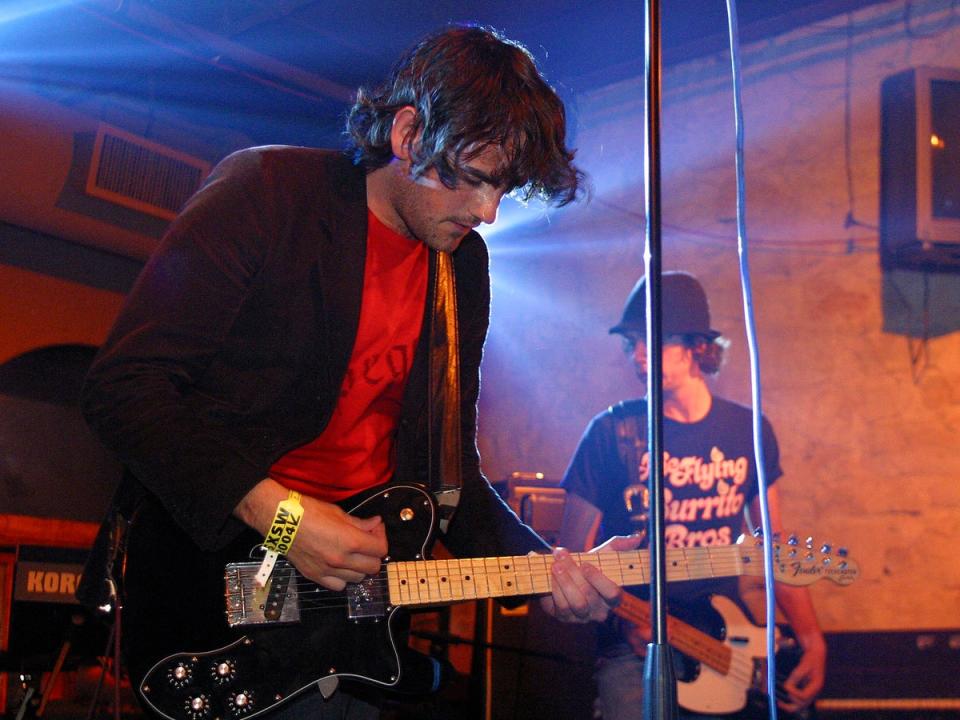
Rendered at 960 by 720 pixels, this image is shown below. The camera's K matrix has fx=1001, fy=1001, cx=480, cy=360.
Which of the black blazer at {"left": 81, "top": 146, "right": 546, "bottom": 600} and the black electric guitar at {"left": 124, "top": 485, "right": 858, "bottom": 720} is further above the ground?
the black blazer at {"left": 81, "top": 146, "right": 546, "bottom": 600}

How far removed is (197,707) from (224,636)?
138mm

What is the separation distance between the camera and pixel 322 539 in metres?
1.89

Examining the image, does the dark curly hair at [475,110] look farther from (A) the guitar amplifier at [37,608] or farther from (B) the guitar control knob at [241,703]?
(A) the guitar amplifier at [37,608]

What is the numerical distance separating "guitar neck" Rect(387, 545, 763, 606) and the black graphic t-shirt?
1.29 meters

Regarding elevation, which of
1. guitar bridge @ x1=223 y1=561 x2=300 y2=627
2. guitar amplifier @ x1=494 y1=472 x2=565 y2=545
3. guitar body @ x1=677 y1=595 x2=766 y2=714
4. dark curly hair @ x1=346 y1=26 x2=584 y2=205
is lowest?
guitar body @ x1=677 y1=595 x2=766 y2=714

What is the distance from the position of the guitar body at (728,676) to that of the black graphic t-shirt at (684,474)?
1.10ft

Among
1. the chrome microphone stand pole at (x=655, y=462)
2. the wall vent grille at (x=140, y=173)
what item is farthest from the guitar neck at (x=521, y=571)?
the wall vent grille at (x=140, y=173)

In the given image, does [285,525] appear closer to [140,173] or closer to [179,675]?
[179,675]

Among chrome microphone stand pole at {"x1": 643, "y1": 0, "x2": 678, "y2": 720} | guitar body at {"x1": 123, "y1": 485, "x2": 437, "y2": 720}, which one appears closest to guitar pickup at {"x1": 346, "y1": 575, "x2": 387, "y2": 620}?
guitar body at {"x1": 123, "y1": 485, "x2": 437, "y2": 720}

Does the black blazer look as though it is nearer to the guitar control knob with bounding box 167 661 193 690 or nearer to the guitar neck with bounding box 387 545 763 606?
the guitar neck with bounding box 387 545 763 606

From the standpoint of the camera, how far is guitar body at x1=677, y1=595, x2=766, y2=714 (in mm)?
3914

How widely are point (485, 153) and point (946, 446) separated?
408cm

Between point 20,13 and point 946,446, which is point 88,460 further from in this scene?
point 946,446

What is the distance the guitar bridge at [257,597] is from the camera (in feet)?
6.45
